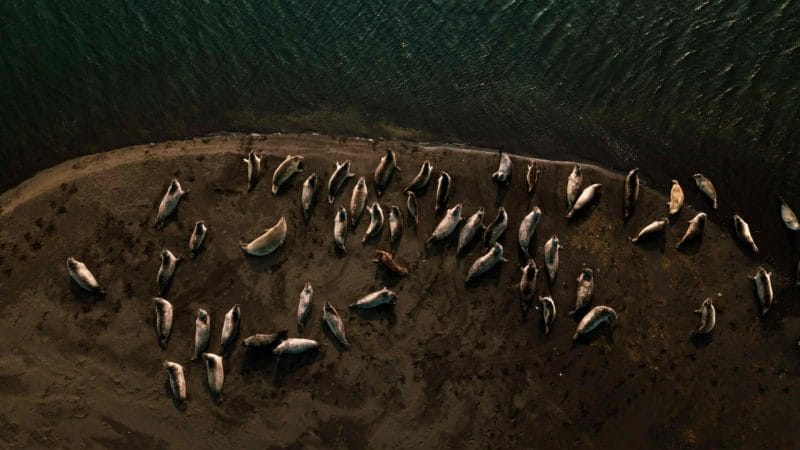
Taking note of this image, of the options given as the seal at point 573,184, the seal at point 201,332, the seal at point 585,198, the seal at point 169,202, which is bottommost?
the seal at point 585,198

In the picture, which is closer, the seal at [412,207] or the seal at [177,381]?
the seal at [177,381]

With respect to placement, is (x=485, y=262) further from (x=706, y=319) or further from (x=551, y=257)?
(x=706, y=319)

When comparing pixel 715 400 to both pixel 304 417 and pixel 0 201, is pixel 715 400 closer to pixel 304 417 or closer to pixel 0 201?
pixel 304 417

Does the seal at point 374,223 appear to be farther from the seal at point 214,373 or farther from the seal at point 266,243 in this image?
the seal at point 214,373

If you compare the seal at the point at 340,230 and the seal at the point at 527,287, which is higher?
the seal at the point at 340,230

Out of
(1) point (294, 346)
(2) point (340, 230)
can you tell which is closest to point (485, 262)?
(2) point (340, 230)

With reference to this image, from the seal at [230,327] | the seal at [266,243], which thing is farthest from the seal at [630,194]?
the seal at [230,327]
